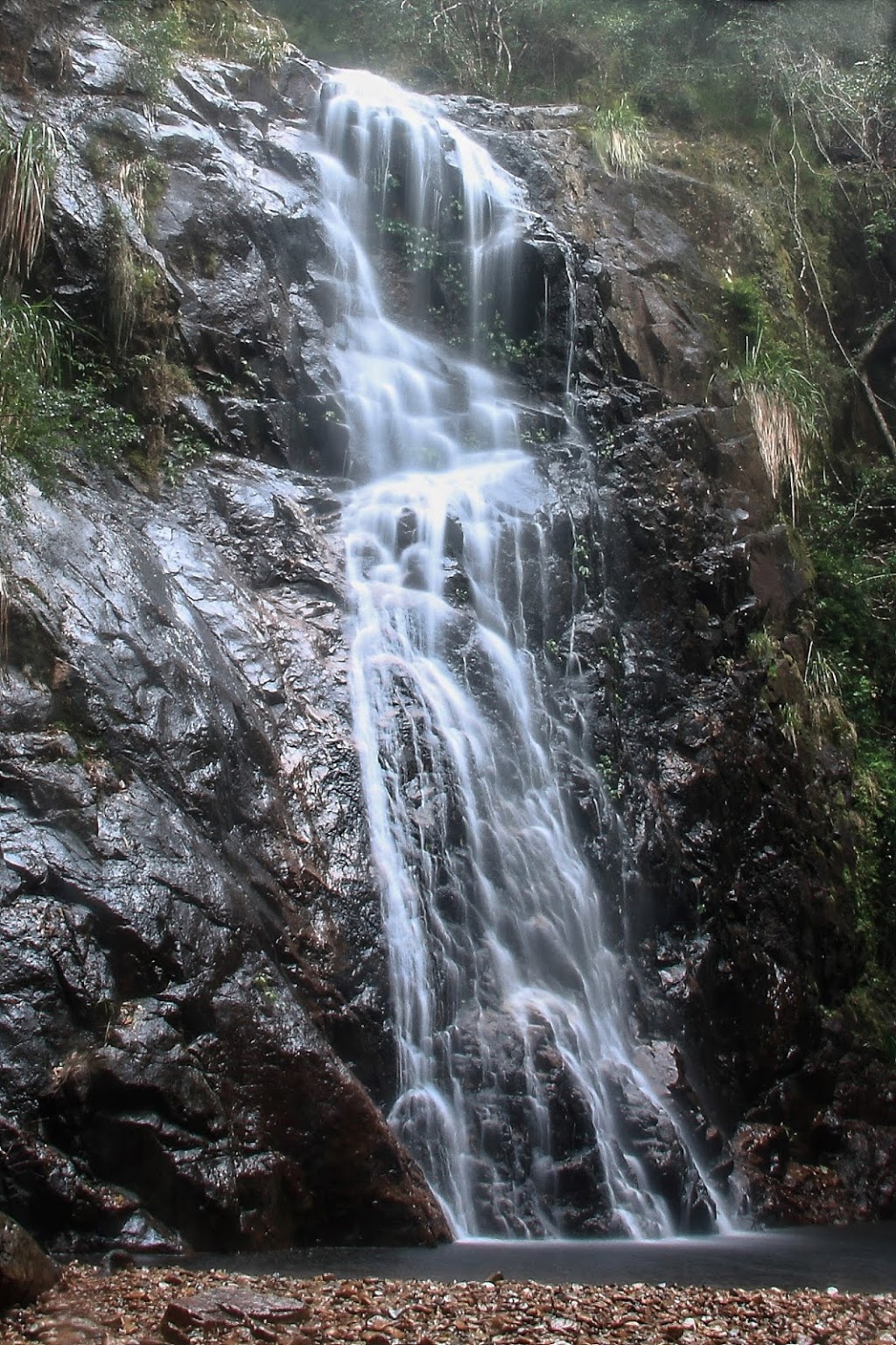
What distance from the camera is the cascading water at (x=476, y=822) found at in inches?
253

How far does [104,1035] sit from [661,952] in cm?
450

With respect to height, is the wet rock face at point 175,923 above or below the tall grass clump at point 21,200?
below

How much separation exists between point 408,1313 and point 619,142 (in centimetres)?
1334

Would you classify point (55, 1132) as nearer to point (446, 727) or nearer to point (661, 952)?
point (446, 727)

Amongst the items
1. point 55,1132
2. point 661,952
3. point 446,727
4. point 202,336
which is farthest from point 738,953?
point 202,336

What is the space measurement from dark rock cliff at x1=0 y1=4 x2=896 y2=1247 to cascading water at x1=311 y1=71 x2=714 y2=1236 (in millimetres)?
292

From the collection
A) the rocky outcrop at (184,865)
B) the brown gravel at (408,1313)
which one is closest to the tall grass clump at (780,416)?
the rocky outcrop at (184,865)

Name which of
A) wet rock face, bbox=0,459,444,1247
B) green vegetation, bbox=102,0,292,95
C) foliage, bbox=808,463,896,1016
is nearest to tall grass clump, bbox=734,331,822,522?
foliage, bbox=808,463,896,1016

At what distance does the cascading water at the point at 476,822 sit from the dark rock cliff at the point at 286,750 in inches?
11.5

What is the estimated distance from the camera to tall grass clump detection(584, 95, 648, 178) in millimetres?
13945

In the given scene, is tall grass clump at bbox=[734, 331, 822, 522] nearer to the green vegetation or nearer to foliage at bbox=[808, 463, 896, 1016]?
foliage at bbox=[808, 463, 896, 1016]

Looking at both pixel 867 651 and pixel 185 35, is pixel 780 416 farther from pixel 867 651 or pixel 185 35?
pixel 185 35

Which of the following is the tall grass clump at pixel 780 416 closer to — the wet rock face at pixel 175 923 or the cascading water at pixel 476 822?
the cascading water at pixel 476 822

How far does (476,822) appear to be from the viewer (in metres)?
7.79
